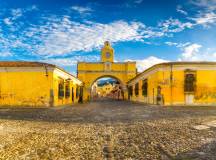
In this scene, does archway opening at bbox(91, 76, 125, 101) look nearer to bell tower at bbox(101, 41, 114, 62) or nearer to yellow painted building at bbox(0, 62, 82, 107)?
bell tower at bbox(101, 41, 114, 62)

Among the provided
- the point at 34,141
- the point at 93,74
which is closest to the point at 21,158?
the point at 34,141

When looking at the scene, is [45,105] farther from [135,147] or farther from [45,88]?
[135,147]

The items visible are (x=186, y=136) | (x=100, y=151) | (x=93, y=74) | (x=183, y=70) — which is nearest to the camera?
(x=100, y=151)

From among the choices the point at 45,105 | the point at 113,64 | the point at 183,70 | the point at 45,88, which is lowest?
the point at 45,105

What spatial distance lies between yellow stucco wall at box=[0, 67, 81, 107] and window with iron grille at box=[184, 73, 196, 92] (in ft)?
36.9

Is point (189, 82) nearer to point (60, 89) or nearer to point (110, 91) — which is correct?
point (60, 89)

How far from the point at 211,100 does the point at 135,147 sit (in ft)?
55.5

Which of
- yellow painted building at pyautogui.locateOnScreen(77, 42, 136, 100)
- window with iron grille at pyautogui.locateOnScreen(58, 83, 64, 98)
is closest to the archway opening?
yellow painted building at pyautogui.locateOnScreen(77, 42, 136, 100)

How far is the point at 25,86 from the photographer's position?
18.1m

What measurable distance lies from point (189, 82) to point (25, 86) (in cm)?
1353

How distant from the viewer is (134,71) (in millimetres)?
42688

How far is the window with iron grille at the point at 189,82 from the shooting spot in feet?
63.5

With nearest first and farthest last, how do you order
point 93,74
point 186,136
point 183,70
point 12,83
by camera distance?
1. point 186,136
2. point 12,83
3. point 183,70
4. point 93,74

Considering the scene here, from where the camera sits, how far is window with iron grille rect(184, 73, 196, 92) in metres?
19.3
